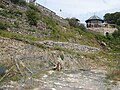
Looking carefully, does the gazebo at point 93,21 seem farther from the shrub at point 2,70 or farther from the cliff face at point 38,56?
the shrub at point 2,70

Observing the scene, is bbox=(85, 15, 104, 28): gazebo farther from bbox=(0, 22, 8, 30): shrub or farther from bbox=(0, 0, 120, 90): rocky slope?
bbox=(0, 22, 8, 30): shrub

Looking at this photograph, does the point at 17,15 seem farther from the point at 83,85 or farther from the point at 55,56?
the point at 83,85

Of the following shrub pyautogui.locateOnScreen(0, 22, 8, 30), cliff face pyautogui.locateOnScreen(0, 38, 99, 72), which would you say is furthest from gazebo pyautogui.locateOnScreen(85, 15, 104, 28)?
shrub pyautogui.locateOnScreen(0, 22, 8, 30)

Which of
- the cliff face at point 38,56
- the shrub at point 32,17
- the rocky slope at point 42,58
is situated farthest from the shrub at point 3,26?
the shrub at point 32,17

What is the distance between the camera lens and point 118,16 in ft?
260

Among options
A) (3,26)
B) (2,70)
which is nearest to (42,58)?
(2,70)

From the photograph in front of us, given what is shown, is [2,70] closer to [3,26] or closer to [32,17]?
[3,26]

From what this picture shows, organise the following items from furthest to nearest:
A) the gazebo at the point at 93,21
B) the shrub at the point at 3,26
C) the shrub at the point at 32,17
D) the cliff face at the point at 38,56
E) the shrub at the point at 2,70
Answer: the gazebo at the point at 93,21 < the shrub at the point at 32,17 < the shrub at the point at 3,26 < the cliff face at the point at 38,56 < the shrub at the point at 2,70

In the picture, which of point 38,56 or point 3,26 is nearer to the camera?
point 38,56

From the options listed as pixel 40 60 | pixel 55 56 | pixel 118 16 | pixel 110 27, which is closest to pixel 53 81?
pixel 40 60

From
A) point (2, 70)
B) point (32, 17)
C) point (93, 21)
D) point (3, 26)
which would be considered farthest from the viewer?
point (93, 21)

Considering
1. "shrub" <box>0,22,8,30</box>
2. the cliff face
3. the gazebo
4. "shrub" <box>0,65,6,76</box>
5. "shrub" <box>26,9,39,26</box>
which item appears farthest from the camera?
the gazebo

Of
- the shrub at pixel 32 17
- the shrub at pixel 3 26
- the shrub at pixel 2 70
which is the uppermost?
the shrub at pixel 32 17

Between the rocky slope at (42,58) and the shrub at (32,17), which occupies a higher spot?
the shrub at (32,17)
